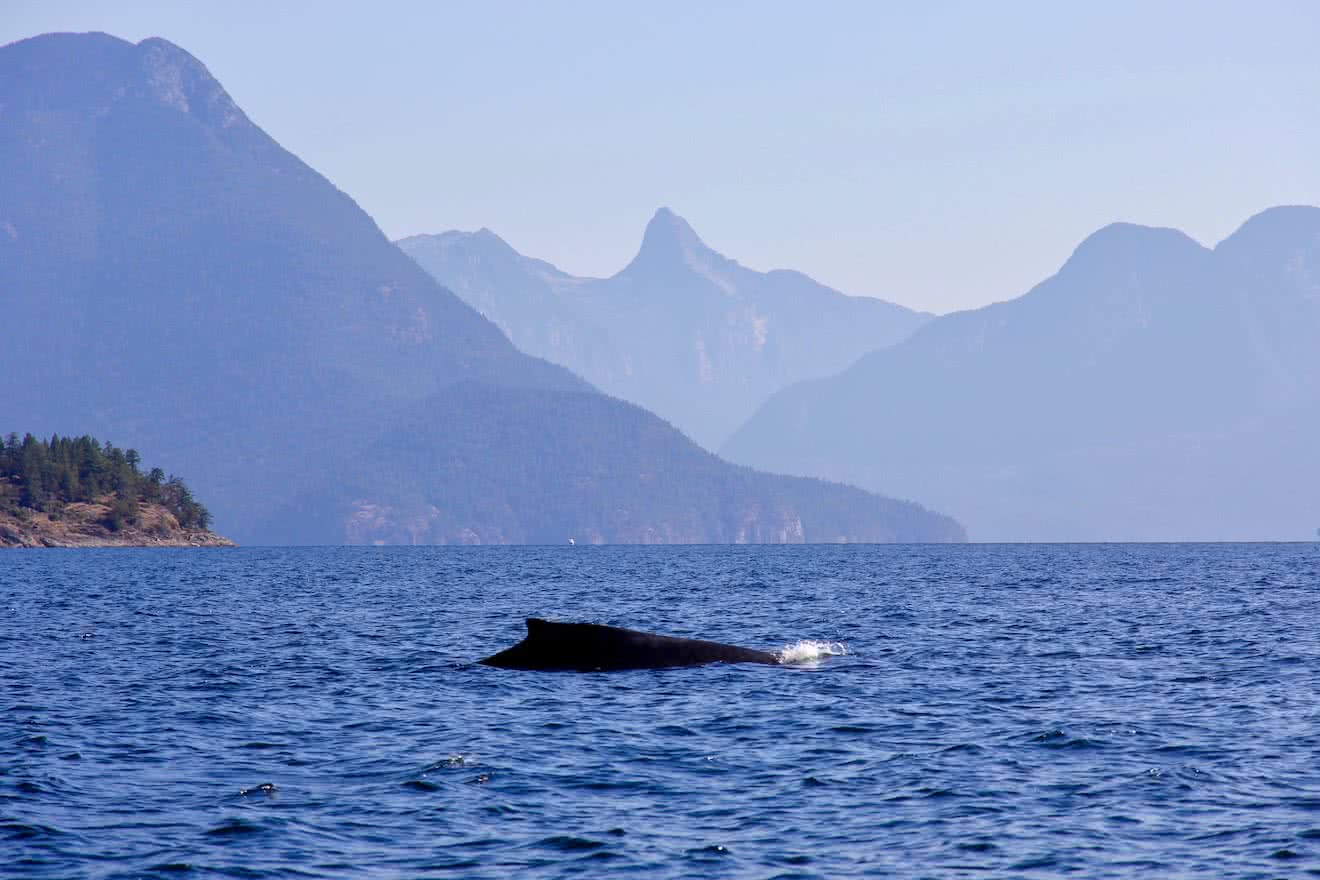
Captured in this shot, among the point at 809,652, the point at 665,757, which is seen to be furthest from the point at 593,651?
the point at 665,757

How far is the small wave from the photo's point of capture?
51.1 metres

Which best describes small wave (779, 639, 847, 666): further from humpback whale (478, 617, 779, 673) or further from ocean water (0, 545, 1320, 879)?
humpback whale (478, 617, 779, 673)

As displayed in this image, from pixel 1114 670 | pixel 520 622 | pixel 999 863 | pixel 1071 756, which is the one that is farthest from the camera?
pixel 520 622

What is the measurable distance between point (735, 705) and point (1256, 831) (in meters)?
16.4

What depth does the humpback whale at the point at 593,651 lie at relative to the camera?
Result: 1898 inches

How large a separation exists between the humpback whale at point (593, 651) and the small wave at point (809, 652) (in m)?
2.25

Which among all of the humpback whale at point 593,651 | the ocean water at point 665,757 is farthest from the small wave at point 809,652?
the humpback whale at point 593,651

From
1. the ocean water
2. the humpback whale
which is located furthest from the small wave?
the humpback whale

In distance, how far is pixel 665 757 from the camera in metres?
33.0

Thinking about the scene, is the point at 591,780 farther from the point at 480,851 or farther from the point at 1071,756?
the point at 1071,756

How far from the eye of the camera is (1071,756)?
3294 cm

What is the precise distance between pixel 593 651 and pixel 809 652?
8.86 metres

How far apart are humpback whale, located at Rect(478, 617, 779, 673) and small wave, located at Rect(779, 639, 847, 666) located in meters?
2.25

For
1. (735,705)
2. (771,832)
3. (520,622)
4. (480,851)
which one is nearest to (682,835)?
(771,832)
